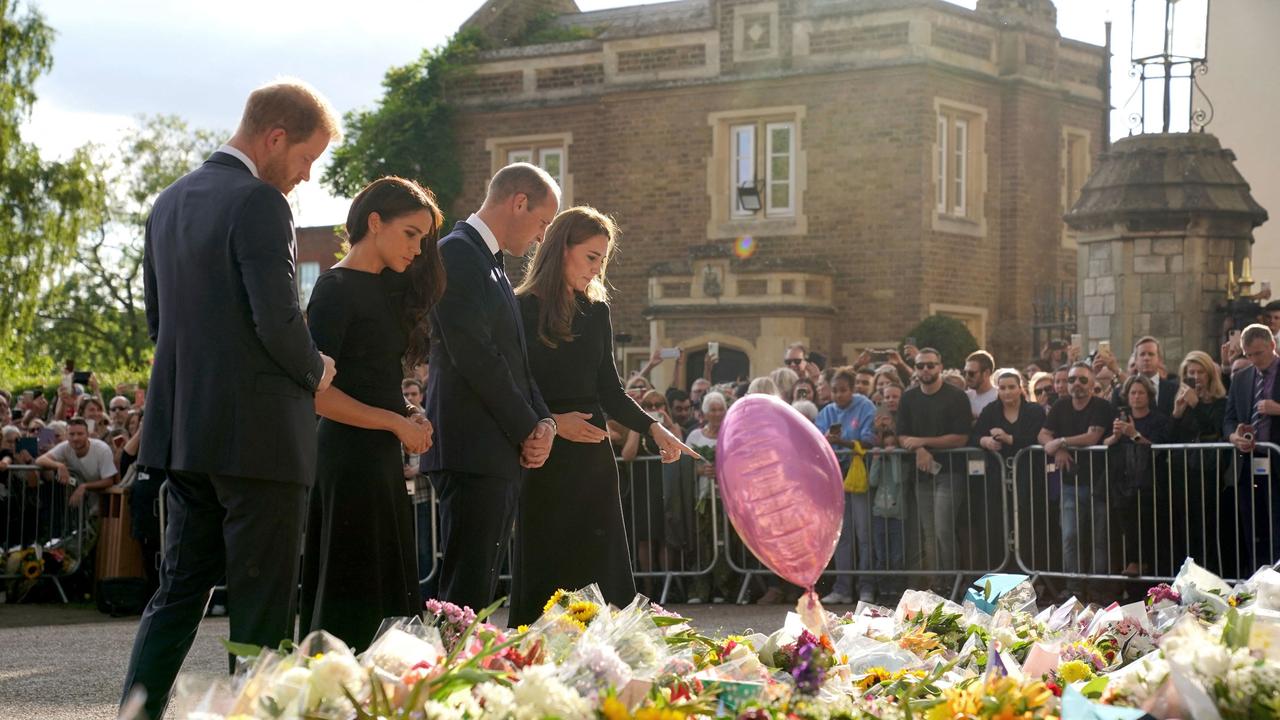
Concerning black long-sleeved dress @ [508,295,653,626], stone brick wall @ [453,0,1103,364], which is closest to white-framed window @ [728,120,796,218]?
stone brick wall @ [453,0,1103,364]

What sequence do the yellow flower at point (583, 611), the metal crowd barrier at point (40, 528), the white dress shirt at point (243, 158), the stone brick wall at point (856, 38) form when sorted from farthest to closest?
the stone brick wall at point (856, 38) → the metal crowd barrier at point (40, 528) → the white dress shirt at point (243, 158) → the yellow flower at point (583, 611)

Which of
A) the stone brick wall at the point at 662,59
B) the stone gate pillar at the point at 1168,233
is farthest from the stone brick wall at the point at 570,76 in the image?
the stone gate pillar at the point at 1168,233

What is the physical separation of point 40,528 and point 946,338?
637 inches

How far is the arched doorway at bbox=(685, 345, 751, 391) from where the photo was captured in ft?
94.6

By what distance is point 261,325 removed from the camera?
4.43 metres

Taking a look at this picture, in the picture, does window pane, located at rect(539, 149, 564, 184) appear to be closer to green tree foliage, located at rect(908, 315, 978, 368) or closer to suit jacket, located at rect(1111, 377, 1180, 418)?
green tree foliage, located at rect(908, 315, 978, 368)

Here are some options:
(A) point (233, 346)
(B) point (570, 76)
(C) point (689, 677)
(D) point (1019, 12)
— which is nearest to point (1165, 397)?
(A) point (233, 346)

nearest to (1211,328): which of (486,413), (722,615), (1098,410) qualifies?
(1098,410)

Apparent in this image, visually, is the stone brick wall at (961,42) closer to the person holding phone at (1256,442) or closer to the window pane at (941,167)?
the window pane at (941,167)

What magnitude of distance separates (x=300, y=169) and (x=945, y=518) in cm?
796

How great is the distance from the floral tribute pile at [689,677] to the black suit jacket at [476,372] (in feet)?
4.14

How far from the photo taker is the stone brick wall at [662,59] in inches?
1230

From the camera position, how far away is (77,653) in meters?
9.34

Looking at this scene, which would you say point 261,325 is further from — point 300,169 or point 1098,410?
point 1098,410
